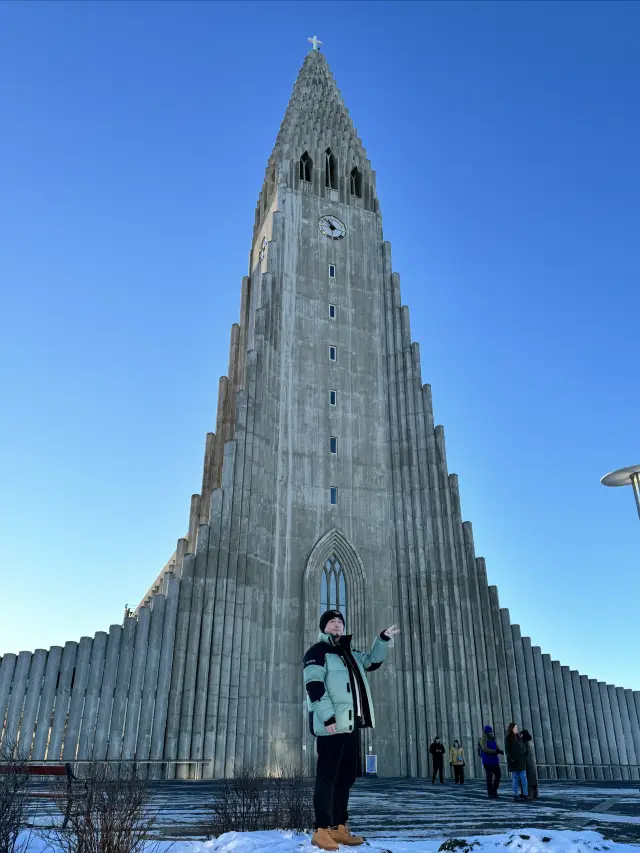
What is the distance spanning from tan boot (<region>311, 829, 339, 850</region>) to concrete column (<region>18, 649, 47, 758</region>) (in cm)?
2240

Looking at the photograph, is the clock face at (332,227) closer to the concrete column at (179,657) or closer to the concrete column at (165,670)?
the concrete column at (179,657)

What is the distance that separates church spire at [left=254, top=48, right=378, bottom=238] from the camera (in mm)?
42688

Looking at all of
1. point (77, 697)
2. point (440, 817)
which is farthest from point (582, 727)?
point (440, 817)

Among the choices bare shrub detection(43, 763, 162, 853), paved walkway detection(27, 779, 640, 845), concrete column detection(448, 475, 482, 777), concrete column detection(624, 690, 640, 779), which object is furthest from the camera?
concrete column detection(624, 690, 640, 779)

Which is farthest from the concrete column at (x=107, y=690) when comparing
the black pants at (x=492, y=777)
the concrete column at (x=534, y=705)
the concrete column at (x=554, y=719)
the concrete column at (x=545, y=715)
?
the concrete column at (x=554, y=719)

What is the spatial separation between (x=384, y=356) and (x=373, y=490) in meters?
7.75

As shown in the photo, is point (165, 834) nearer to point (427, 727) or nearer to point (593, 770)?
point (427, 727)

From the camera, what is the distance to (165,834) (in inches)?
319

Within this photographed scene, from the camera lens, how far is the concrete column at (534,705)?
31219mm

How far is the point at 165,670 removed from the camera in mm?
28031

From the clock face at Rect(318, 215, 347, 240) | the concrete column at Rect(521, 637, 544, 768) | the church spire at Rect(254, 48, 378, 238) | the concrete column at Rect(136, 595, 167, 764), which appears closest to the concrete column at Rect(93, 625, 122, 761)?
the concrete column at Rect(136, 595, 167, 764)

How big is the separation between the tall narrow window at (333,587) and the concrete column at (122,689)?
27.8 ft

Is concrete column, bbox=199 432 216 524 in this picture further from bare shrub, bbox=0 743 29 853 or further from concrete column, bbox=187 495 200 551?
bare shrub, bbox=0 743 29 853

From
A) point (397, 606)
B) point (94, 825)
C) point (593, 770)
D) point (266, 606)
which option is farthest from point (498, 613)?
point (94, 825)
